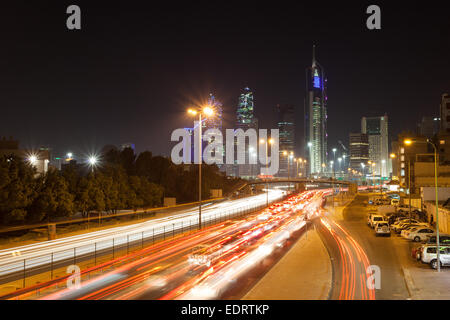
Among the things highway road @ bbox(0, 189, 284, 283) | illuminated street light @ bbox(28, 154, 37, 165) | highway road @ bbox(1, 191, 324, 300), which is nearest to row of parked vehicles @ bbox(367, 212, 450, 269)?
highway road @ bbox(1, 191, 324, 300)

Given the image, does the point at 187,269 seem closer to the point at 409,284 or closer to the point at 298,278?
the point at 298,278

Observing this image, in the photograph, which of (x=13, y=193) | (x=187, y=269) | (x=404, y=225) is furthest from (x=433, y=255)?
(x=13, y=193)

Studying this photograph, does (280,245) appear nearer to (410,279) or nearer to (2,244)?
(410,279)

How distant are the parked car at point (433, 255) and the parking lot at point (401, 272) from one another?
28cm

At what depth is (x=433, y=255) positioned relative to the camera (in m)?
19.1

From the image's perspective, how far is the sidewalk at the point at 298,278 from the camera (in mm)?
13742

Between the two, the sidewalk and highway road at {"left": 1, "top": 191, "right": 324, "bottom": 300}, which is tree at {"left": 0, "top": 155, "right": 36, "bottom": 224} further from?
the sidewalk

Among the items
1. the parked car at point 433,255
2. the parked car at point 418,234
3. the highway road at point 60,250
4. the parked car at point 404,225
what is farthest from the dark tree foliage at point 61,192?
the parked car at point 418,234

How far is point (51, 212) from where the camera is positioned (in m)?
32.7

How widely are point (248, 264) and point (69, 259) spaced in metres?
10.0

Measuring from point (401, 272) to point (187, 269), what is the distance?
10.3 metres

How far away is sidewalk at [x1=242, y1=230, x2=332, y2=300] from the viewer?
1374 cm

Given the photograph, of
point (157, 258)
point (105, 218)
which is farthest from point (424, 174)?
point (157, 258)

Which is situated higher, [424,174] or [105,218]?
[424,174]
